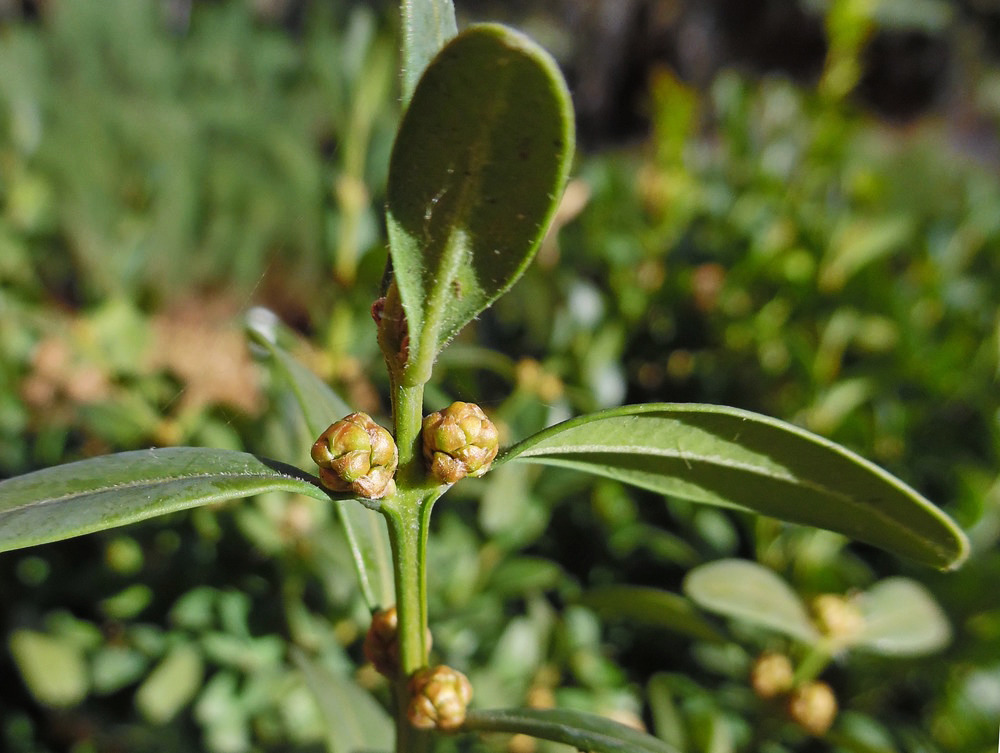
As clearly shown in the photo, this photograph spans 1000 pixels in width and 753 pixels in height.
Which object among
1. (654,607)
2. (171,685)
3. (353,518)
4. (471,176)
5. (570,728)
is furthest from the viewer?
(171,685)

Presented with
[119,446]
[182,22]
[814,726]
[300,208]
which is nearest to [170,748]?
[119,446]

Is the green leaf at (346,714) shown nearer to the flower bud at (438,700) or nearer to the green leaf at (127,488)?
the flower bud at (438,700)

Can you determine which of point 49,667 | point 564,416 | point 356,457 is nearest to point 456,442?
point 356,457

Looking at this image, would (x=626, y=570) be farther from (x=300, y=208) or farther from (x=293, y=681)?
(x=300, y=208)

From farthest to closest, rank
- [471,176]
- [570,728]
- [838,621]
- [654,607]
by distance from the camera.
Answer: [838,621]
[654,607]
[570,728]
[471,176]

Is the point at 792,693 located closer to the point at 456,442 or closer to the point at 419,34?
the point at 456,442

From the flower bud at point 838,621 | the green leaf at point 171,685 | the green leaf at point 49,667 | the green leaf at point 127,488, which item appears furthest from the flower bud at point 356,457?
the green leaf at point 49,667
